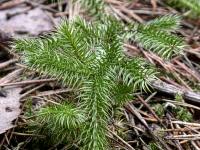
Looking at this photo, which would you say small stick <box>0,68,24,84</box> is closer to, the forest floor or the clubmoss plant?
the forest floor

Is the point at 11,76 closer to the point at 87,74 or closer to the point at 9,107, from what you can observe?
the point at 9,107

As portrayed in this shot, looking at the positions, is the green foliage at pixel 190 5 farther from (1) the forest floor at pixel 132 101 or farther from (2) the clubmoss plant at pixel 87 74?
(2) the clubmoss plant at pixel 87 74

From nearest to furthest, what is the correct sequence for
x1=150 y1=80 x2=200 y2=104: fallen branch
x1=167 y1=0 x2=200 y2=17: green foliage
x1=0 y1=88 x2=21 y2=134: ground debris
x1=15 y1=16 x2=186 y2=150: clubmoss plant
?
x1=15 y1=16 x2=186 y2=150: clubmoss plant < x1=0 y1=88 x2=21 y2=134: ground debris < x1=150 y1=80 x2=200 y2=104: fallen branch < x1=167 y1=0 x2=200 y2=17: green foliage

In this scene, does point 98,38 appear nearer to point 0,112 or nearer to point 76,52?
point 76,52

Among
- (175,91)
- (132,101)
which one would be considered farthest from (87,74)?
(175,91)

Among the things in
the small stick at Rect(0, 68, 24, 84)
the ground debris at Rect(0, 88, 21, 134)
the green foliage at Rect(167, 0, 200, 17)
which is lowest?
the ground debris at Rect(0, 88, 21, 134)

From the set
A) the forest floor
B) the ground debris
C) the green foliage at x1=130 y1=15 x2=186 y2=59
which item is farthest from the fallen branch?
the ground debris
